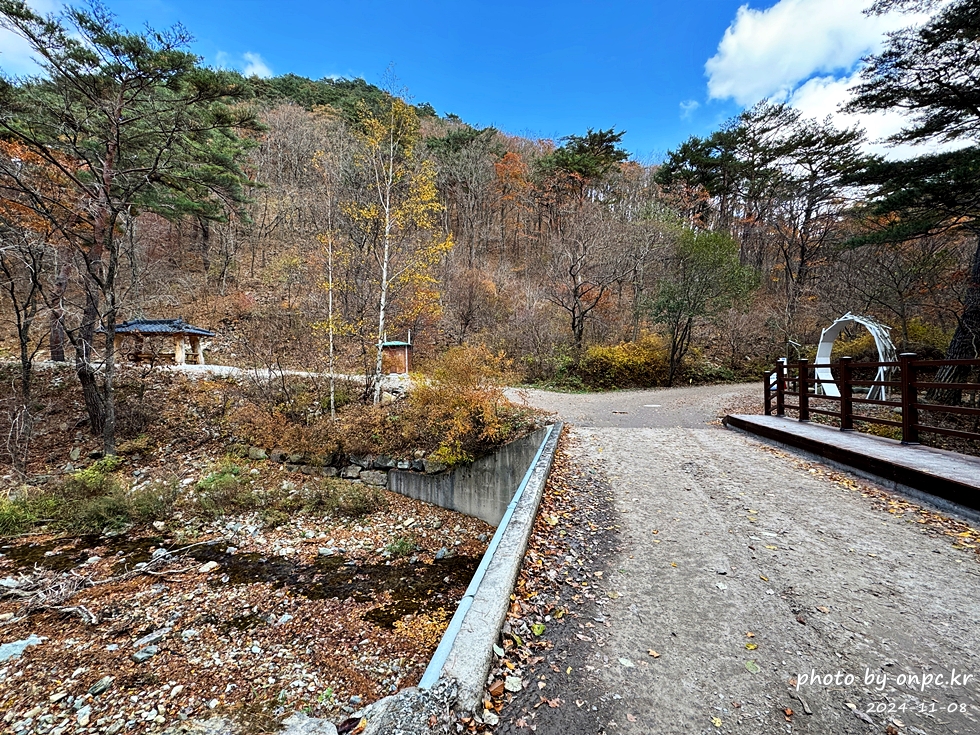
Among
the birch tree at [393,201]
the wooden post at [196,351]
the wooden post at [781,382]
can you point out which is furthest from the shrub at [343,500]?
the wooden post at [196,351]

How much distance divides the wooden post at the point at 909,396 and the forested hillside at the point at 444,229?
5.34 metres

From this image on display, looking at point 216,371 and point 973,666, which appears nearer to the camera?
point 973,666

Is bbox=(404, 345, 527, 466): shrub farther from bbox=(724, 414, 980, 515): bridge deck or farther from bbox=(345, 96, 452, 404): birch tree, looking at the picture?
bbox=(724, 414, 980, 515): bridge deck

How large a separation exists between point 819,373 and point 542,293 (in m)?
10.6

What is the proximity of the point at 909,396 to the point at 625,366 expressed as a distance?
9.58 metres

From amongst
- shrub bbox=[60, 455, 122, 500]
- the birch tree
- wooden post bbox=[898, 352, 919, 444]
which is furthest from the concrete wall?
shrub bbox=[60, 455, 122, 500]

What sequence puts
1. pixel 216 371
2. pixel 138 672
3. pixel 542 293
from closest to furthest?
pixel 138 672
pixel 216 371
pixel 542 293

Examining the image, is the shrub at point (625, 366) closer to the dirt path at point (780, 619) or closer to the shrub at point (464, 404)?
the shrub at point (464, 404)

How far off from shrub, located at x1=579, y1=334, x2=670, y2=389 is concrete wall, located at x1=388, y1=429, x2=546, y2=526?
307 inches

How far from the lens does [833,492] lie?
4121mm

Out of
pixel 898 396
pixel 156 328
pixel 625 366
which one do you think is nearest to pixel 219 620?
pixel 156 328

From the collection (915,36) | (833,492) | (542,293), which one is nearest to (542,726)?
(833,492)

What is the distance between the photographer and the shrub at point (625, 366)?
14359mm

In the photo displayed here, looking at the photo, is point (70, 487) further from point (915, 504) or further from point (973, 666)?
point (915, 504)
